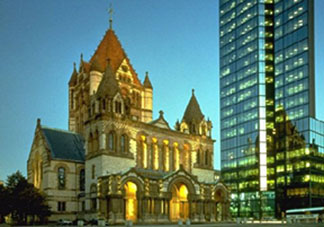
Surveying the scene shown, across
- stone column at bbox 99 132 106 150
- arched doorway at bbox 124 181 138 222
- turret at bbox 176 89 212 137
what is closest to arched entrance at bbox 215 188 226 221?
turret at bbox 176 89 212 137

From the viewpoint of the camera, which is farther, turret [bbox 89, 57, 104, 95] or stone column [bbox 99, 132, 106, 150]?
turret [bbox 89, 57, 104, 95]

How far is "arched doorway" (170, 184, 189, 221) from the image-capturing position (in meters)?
69.8

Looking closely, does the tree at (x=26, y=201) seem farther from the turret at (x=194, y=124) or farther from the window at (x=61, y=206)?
the turret at (x=194, y=124)

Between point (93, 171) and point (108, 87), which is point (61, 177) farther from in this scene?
point (108, 87)

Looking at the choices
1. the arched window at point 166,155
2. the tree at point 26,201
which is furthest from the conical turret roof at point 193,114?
the tree at point 26,201

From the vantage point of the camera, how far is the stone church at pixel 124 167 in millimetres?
62406

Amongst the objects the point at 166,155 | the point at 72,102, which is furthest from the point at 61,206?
the point at 72,102

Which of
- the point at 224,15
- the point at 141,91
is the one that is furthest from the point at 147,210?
the point at 224,15

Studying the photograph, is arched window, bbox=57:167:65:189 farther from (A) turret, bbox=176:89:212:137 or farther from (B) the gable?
(A) turret, bbox=176:89:212:137

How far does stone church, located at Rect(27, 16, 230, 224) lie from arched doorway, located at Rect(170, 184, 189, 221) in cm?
15

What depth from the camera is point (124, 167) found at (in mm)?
65875

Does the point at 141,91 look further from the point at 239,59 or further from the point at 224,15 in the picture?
the point at 224,15

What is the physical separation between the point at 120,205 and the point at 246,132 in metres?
63.3

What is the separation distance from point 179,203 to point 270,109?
52091 millimetres
